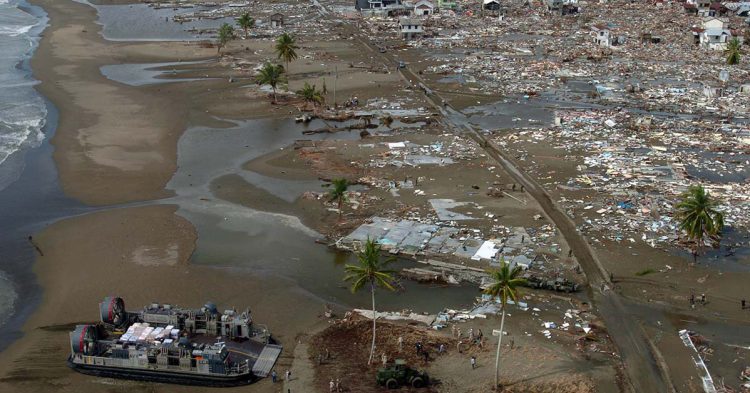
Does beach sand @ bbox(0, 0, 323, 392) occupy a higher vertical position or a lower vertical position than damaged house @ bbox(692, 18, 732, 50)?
lower

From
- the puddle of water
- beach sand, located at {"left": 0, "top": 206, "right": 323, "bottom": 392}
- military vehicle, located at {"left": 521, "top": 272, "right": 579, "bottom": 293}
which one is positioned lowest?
beach sand, located at {"left": 0, "top": 206, "right": 323, "bottom": 392}

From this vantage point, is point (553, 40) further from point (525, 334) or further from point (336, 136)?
point (525, 334)

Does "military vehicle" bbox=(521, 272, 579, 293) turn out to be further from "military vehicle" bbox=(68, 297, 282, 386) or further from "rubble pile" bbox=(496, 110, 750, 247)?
"military vehicle" bbox=(68, 297, 282, 386)

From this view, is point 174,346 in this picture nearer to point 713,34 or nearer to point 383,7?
point 713,34

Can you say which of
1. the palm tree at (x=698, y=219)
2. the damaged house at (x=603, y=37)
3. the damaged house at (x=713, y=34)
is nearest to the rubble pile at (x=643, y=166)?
the palm tree at (x=698, y=219)

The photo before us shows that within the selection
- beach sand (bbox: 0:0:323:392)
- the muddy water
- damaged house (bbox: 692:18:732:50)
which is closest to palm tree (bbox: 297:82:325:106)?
beach sand (bbox: 0:0:323:392)

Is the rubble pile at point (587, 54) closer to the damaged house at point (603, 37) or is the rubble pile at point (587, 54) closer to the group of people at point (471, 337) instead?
the damaged house at point (603, 37)

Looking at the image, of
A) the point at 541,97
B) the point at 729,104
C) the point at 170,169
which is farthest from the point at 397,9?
the point at 170,169
